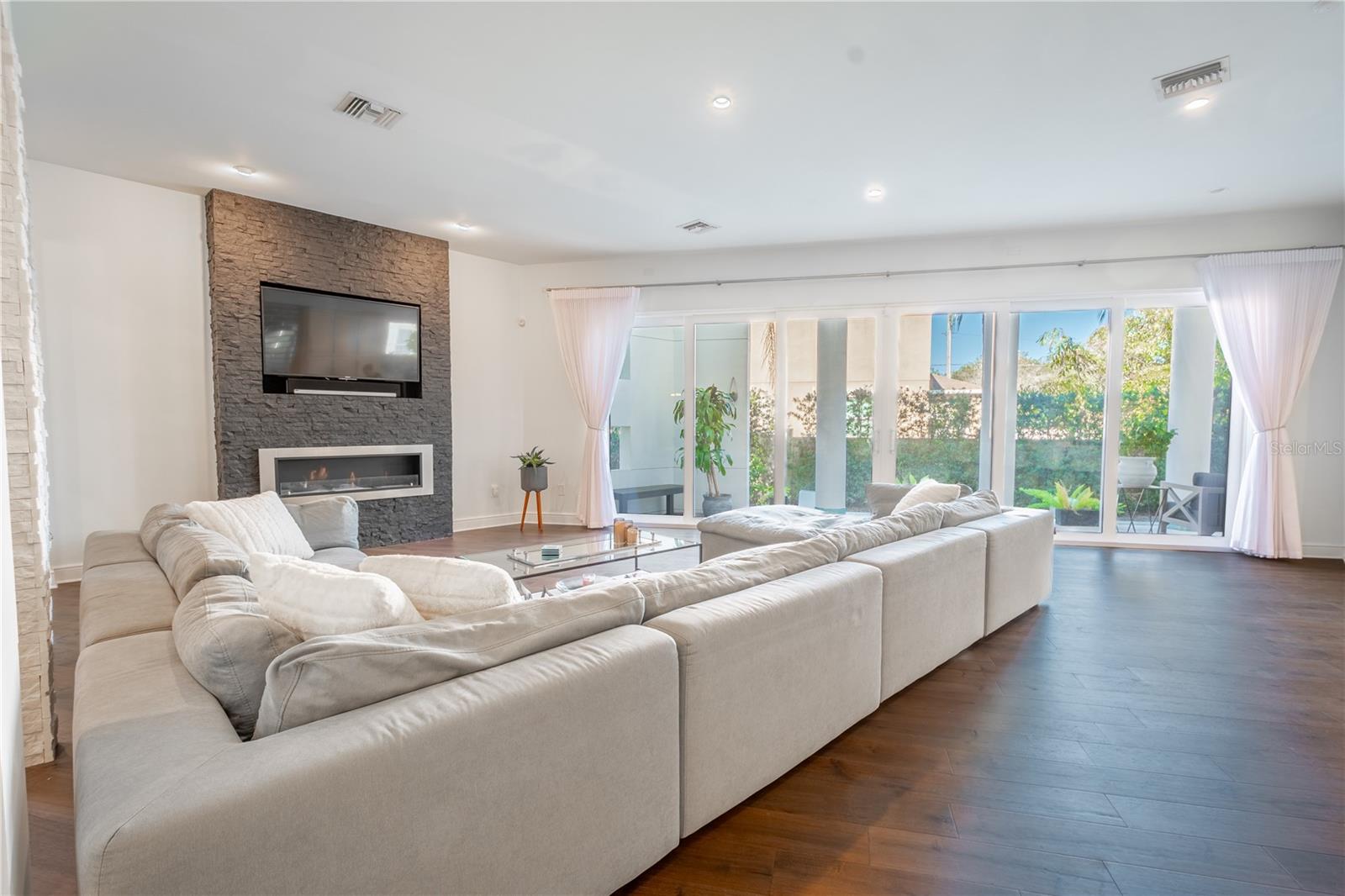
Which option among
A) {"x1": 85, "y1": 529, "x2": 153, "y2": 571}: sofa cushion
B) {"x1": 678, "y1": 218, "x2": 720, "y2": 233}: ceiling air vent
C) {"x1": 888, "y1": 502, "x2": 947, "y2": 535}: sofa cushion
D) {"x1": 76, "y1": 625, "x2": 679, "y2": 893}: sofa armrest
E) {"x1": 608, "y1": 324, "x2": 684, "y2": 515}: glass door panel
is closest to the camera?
{"x1": 76, "y1": 625, "x2": 679, "y2": 893}: sofa armrest

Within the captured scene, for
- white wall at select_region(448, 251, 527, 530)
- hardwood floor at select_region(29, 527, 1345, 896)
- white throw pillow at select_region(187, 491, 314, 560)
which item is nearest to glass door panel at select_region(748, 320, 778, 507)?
white wall at select_region(448, 251, 527, 530)

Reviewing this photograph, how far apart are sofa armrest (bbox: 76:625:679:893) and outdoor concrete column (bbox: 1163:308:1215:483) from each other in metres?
6.03

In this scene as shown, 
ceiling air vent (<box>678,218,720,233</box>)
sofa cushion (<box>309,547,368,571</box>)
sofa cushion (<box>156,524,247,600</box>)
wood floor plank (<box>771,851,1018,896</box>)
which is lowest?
wood floor plank (<box>771,851,1018,896</box>)

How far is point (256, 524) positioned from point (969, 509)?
11.4 ft

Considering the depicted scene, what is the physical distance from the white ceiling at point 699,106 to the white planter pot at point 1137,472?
2.04 metres

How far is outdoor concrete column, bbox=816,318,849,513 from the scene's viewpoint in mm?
6418

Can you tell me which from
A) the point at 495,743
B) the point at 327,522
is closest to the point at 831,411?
the point at 327,522

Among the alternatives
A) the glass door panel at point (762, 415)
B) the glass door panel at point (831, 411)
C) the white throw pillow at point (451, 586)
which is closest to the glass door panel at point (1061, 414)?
the glass door panel at point (831, 411)

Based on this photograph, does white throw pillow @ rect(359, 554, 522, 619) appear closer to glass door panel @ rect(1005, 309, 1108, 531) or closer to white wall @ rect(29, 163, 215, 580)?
white wall @ rect(29, 163, 215, 580)

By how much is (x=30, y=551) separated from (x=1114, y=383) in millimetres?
6939

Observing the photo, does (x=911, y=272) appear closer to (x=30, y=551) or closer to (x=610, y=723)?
(x=610, y=723)

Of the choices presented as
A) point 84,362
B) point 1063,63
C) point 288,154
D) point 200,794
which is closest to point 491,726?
point 200,794

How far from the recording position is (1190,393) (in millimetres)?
5672

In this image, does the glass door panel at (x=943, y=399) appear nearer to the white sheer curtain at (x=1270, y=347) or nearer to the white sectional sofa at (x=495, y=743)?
the white sheer curtain at (x=1270, y=347)
